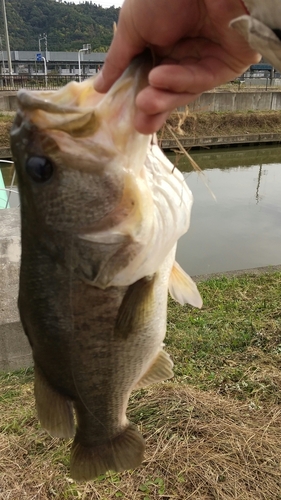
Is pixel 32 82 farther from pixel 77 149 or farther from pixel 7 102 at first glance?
pixel 77 149

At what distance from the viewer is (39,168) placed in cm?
127

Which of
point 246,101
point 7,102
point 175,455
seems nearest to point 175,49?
point 175,455

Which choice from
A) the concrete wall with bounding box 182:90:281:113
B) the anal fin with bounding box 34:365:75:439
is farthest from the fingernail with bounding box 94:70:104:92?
the concrete wall with bounding box 182:90:281:113

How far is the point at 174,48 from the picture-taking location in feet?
4.07

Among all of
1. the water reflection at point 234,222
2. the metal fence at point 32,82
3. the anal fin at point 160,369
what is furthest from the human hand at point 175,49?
the metal fence at point 32,82

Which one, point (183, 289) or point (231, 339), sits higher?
point (183, 289)

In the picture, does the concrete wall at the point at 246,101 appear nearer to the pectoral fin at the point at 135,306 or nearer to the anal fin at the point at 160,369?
the anal fin at the point at 160,369

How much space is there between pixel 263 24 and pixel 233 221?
8.85m

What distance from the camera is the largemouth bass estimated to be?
122 cm

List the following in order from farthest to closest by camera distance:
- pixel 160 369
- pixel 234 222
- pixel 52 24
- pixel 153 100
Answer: pixel 52 24 < pixel 234 222 < pixel 160 369 < pixel 153 100

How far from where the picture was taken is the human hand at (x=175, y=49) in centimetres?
110

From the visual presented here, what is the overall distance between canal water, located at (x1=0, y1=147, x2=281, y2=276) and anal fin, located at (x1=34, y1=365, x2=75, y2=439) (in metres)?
3.03

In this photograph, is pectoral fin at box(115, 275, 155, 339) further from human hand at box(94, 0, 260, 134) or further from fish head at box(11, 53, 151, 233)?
human hand at box(94, 0, 260, 134)

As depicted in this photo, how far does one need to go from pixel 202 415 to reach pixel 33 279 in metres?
2.26
